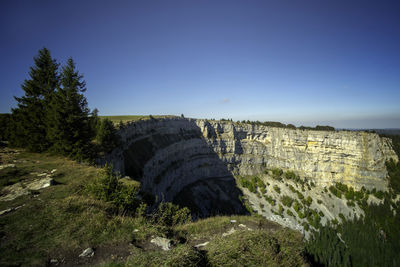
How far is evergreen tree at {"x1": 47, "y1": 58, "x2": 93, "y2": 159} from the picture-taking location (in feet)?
56.2

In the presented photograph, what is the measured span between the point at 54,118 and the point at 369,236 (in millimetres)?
84234

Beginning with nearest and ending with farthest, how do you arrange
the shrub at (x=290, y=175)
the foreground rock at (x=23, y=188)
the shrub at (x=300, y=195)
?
the foreground rock at (x=23, y=188) < the shrub at (x=300, y=195) < the shrub at (x=290, y=175)

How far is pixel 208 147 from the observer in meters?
63.2

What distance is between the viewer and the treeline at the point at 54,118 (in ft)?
57.0

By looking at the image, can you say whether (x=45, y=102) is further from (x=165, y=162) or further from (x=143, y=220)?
(x=165, y=162)

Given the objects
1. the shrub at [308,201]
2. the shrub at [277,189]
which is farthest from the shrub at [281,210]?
the shrub at [308,201]

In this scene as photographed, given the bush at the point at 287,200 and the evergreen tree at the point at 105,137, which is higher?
the evergreen tree at the point at 105,137

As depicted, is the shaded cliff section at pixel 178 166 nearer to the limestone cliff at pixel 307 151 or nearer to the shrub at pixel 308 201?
the limestone cliff at pixel 307 151

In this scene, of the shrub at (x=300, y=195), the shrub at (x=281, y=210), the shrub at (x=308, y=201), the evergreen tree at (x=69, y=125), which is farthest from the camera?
the shrub at (x=300, y=195)

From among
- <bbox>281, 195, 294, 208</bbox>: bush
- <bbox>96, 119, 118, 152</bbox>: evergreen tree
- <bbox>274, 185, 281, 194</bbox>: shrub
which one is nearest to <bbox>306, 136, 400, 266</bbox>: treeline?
<bbox>281, 195, 294, 208</bbox>: bush

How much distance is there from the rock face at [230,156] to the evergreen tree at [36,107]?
47.2ft

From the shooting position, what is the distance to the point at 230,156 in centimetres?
6756

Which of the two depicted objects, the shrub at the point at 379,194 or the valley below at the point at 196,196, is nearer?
the valley below at the point at 196,196

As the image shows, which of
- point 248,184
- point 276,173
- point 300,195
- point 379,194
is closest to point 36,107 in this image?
point 248,184
